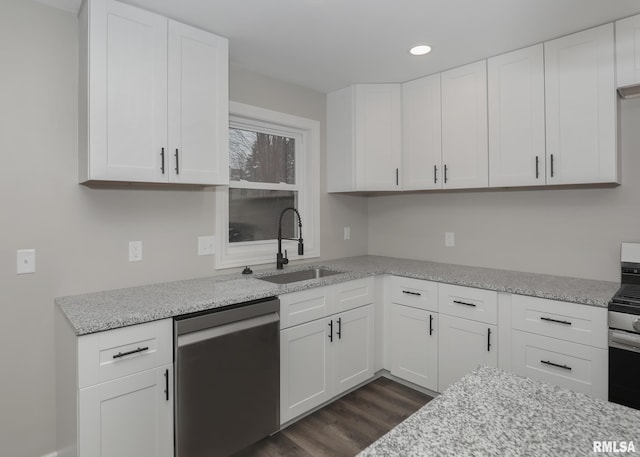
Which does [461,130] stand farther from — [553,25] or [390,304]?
[390,304]

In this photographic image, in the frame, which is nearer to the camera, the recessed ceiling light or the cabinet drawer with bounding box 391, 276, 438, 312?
the recessed ceiling light

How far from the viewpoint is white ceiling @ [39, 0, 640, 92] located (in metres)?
1.88

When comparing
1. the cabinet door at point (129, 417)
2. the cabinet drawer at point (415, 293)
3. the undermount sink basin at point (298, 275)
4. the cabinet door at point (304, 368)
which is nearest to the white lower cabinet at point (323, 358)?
the cabinet door at point (304, 368)

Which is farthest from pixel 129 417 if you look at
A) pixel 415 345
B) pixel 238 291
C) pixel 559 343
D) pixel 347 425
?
pixel 559 343

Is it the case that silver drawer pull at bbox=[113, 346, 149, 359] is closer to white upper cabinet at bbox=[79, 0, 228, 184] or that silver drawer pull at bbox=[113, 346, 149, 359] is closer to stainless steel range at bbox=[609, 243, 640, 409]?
white upper cabinet at bbox=[79, 0, 228, 184]

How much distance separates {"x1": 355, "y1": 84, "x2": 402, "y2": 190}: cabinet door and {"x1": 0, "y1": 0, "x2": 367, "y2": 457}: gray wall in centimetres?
172

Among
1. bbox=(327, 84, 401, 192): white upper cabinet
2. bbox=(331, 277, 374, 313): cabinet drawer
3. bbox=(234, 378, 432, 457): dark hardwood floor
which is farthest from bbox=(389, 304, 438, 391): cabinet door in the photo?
bbox=(327, 84, 401, 192): white upper cabinet

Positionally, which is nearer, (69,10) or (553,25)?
(69,10)

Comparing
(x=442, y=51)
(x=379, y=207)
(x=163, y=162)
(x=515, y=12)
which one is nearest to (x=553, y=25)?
(x=515, y=12)

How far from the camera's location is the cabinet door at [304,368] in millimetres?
2182

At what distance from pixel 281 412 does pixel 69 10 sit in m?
2.52

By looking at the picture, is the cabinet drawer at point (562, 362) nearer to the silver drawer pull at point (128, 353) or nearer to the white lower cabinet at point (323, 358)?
the white lower cabinet at point (323, 358)

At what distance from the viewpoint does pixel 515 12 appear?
6.38 feet

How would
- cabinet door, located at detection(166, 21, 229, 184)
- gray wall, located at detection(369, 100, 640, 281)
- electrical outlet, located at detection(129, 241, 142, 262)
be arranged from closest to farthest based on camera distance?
1. cabinet door, located at detection(166, 21, 229, 184)
2. electrical outlet, located at detection(129, 241, 142, 262)
3. gray wall, located at detection(369, 100, 640, 281)
